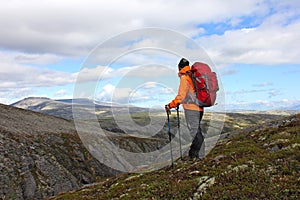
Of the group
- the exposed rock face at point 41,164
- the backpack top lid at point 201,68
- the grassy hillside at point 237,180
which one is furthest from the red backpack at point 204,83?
the exposed rock face at point 41,164

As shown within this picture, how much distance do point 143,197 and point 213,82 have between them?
7420mm

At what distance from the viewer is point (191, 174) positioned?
15062 millimetres

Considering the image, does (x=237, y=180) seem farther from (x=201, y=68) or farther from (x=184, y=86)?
(x=201, y=68)

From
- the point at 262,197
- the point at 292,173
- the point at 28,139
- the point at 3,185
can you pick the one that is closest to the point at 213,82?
the point at 292,173

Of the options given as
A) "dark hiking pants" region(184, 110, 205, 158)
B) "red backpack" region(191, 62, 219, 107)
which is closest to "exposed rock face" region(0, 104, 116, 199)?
"dark hiking pants" region(184, 110, 205, 158)

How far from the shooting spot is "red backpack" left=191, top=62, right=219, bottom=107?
54.0 ft

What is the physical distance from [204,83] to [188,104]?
1.70 meters

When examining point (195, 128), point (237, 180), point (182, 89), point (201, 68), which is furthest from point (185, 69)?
point (237, 180)

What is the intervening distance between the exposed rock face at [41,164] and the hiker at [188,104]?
26969 mm

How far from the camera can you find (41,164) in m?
44.2

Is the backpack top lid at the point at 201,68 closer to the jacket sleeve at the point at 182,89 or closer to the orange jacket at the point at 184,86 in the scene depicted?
the orange jacket at the point at 184,86

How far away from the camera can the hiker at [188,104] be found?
1672 centimetres

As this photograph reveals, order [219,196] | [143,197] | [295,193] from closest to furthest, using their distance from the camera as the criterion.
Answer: [295,193], [219,196], [143,197]

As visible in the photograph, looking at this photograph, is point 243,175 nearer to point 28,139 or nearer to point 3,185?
point 3,185
